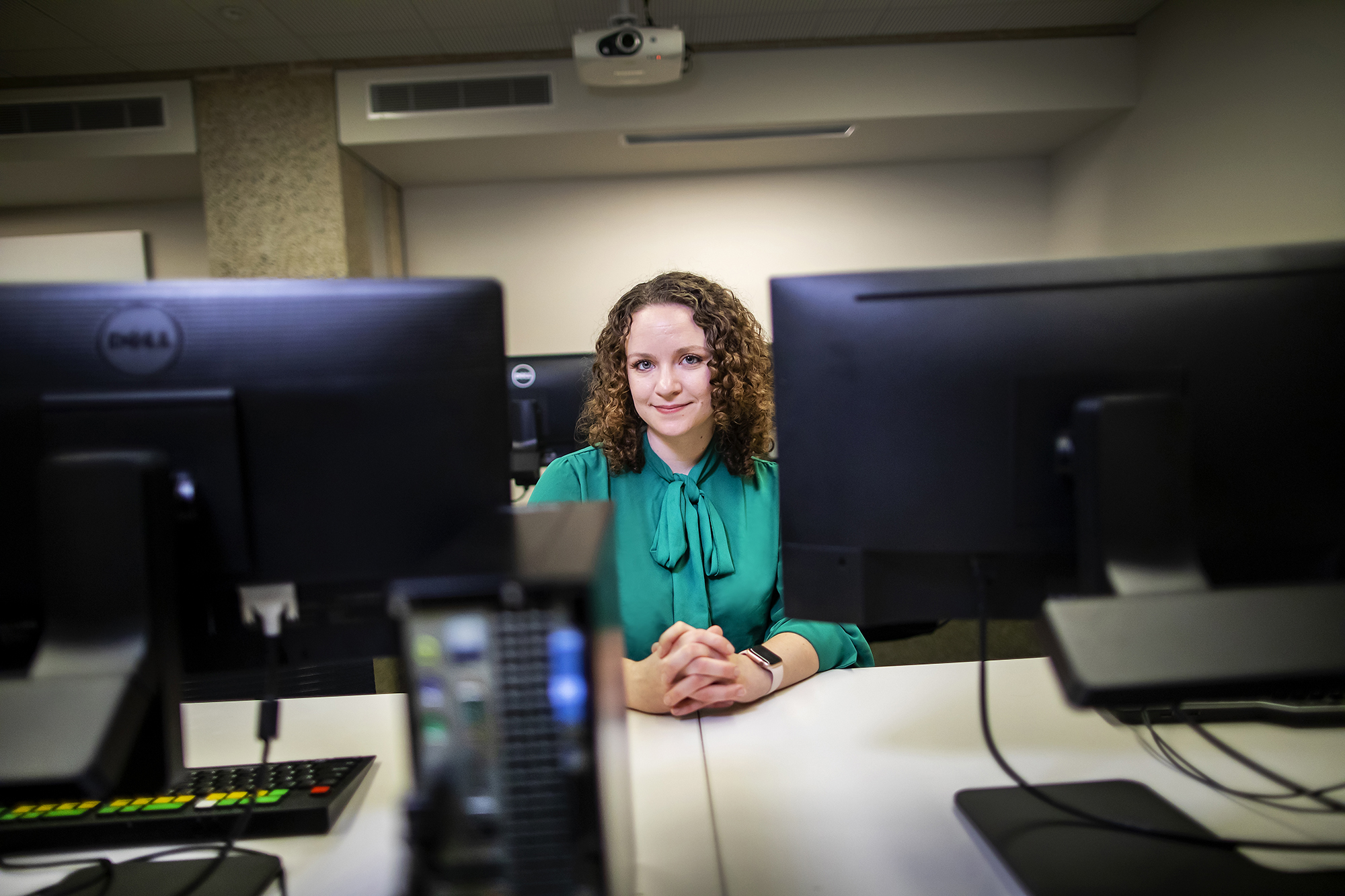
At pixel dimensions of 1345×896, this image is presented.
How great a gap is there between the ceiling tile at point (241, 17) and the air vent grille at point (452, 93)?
489 mm

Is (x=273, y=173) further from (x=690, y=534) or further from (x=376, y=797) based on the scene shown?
(x=376, y=797)

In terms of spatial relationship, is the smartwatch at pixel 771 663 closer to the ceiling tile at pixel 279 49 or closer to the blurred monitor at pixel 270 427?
the blurred monitor at pixel 270 427

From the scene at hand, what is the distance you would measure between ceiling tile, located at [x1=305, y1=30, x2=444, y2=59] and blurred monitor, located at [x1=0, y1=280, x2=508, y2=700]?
3.40 m

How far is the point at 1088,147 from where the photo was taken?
13.6 feet

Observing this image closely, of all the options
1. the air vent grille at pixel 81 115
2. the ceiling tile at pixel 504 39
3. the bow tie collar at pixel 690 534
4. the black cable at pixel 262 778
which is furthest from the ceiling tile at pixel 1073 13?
the air vent grille at pixel 81 115

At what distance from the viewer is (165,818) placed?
75 cm

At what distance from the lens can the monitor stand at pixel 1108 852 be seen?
63cm

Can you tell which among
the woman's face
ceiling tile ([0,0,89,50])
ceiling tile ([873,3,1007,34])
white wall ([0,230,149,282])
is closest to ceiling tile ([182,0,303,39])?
ceiling tile ([0,0,89,50])

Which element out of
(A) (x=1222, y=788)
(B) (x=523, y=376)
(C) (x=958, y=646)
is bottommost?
(C) (x=958, y=646)

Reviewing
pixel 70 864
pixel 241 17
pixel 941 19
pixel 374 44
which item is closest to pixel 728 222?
pixel 941 19

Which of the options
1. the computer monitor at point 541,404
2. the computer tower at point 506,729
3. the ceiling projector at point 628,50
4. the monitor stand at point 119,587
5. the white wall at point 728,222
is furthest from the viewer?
the white wall at point 728,222

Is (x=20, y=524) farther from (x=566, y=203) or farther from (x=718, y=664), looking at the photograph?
(x=566, y=203)

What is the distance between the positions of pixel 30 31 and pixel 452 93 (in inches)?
71.0

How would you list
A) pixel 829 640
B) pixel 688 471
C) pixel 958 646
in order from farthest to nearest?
pixel 958 646
pixel 688 471
pixel 829 640
